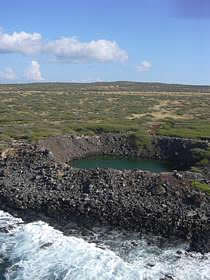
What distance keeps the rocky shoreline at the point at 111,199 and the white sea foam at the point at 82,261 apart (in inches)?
131

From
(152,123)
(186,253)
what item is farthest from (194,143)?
(186,253)

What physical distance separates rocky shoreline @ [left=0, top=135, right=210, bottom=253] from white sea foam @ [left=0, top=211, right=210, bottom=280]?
3317 mm

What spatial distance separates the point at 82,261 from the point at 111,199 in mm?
10738

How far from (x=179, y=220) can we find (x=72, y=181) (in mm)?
15063

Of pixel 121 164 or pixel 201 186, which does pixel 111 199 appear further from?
pixel 121 164

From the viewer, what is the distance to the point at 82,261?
36.4 metres

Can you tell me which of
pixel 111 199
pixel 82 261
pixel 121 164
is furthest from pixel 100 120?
pixel 82 261

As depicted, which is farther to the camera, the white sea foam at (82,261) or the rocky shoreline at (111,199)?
the rocky shoreline at (111,199)

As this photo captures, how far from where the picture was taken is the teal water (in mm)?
68812

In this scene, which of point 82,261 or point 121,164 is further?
point 121,164

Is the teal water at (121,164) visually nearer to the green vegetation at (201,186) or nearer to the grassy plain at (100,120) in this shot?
the grassy plain at (100,120)

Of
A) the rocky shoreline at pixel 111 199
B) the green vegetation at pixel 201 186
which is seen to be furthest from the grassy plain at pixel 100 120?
the green vegetation at pixel 201 186

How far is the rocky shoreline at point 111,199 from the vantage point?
138 feet

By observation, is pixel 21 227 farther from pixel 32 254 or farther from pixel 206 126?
pixel 206 126
